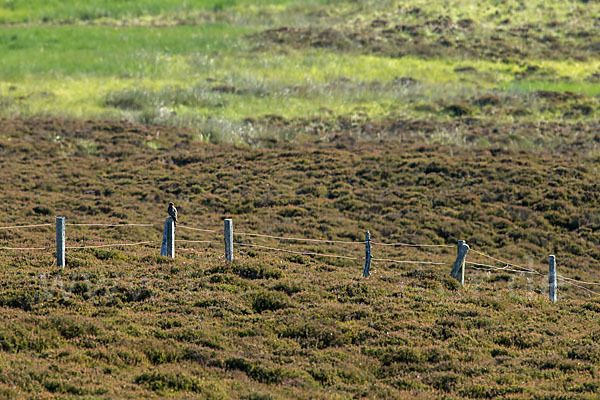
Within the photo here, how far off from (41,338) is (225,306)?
4313 mm

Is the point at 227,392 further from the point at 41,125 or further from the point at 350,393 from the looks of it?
the point at 41,125

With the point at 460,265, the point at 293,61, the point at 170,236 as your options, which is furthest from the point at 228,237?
the point at 293,61

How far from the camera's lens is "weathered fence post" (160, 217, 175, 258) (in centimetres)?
1980

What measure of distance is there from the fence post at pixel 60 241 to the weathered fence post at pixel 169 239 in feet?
9.55

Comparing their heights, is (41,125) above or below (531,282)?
above

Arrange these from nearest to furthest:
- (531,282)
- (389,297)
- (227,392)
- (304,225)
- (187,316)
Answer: (227,392) → (187,316) → (389,297) → (531,282) → (304,225)

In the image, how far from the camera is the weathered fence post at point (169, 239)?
65.0 ft

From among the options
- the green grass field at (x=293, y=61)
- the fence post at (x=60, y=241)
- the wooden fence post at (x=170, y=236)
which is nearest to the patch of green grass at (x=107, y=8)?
the green grass field at (x=293, y=61)

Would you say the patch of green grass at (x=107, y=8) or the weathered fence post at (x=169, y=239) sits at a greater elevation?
the patch of green grass at (x=107, y=8)

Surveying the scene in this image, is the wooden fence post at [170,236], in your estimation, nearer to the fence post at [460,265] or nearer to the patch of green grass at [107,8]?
the fence post at [460,265]

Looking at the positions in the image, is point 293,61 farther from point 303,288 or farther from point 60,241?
point 60,241

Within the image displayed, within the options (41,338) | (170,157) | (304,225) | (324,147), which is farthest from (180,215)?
(41,338)

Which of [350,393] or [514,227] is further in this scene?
[514,227]

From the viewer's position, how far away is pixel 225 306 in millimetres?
16422
